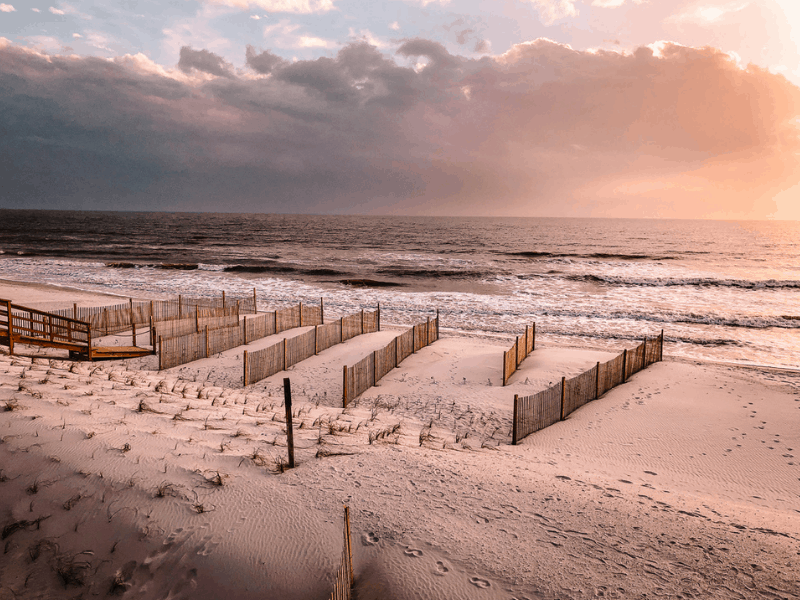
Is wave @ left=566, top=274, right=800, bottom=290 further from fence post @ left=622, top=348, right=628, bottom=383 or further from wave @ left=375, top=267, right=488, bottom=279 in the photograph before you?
fence post @ left=622, top=348, right=628, bottom=383

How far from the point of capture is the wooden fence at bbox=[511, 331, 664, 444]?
34.5 feet

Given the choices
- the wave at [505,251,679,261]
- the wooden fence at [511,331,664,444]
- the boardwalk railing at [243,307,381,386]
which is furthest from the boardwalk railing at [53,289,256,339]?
the wave at [505,251,679,261]

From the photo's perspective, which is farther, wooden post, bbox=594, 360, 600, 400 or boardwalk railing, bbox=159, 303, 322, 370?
boardwalk railing, bbox=159, 303, 322, 370

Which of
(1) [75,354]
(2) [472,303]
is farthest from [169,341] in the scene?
(2) [472,303]

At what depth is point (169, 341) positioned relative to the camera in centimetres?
1495

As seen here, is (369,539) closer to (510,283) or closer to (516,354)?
(516,354)

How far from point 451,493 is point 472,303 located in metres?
27.6

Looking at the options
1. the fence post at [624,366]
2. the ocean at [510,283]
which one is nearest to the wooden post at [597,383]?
the fence post at [624,366]

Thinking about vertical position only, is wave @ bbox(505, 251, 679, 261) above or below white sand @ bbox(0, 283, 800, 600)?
above

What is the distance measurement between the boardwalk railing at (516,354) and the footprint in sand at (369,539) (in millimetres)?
9463

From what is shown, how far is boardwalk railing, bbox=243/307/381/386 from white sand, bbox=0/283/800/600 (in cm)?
326

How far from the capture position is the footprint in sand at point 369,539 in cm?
512

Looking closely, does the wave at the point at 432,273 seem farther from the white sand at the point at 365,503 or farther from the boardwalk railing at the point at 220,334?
the white sand at the point at 365,503

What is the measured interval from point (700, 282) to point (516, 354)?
130 feet
